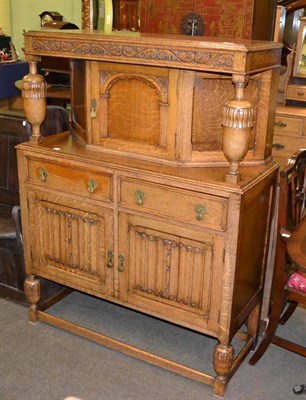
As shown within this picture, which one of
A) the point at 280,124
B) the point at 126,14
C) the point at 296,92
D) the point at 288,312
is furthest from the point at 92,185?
the point at 126,14

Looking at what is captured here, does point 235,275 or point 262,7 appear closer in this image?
point 235,275

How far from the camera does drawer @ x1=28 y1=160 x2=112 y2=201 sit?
7.80ft

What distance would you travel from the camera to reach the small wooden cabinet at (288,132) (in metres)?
4.57

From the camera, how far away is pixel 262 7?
2.78 meters

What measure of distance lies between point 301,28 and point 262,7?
1.91 m

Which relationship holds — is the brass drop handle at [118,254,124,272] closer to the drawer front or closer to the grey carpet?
the grey carpet

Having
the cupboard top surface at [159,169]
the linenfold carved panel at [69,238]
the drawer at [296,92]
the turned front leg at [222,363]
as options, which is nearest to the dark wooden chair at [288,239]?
the cupboard top surface at [159,169]

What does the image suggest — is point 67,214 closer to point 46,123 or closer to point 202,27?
point 46,123

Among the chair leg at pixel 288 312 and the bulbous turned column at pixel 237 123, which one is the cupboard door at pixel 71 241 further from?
the chair leg at pixel 288 312

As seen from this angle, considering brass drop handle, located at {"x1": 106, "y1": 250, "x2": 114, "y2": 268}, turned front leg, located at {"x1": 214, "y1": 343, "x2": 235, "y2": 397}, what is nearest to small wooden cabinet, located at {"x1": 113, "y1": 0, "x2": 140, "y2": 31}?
brass drop handle, located at {"x1": 106, "y1": 250, "x2": 114, "y2": 268}

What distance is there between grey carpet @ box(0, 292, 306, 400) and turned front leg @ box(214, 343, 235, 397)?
0.19 ft

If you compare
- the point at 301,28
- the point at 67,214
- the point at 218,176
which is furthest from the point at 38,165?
the point at 301,28

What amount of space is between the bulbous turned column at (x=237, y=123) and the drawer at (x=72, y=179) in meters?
0.59

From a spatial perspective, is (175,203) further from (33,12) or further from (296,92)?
(33,12)
